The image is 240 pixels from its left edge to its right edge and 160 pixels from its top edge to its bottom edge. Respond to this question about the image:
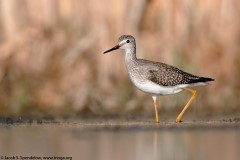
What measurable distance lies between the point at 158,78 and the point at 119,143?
10.1ft

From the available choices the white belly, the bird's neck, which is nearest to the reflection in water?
the white belly

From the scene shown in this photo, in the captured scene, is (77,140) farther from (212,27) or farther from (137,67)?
(212,27)

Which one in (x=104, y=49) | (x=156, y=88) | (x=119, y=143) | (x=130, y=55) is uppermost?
(x=104, y=49)

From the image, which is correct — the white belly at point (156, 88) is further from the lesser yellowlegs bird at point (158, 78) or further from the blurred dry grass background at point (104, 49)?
the blurred dry grass background at point (104, 49)

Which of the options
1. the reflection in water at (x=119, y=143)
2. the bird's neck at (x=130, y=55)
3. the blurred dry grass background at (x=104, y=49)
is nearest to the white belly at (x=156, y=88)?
the bird's neck at (x=130, y=55)

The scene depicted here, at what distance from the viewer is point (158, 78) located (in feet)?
48.2

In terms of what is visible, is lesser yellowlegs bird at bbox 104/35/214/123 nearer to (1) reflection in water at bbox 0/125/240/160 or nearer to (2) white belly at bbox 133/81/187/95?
(2) white belly at bbox 133/81/187/95

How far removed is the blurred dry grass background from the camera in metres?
15.4

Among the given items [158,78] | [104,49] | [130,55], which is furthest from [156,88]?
[104,49]

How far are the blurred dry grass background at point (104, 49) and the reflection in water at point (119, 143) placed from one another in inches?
80.1

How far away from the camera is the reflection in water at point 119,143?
1094 centimetres

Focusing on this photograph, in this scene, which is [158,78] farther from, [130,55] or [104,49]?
[104,49]

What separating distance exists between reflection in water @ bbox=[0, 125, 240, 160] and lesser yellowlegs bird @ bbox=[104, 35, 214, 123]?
1499 mm

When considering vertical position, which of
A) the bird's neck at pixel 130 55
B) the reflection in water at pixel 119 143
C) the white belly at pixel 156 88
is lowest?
the reflection in water at pixel 119 143
